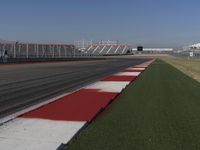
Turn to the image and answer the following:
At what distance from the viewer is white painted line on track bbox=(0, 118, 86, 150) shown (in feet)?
21.3

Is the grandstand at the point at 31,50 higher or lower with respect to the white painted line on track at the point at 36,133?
higher

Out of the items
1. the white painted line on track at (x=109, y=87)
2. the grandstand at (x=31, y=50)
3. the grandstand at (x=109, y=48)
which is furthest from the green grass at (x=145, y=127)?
the grandstand at (x=109, y=48)

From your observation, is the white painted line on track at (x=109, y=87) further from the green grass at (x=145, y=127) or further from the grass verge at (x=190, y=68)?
A: the grass verge at (x=190, y=68)

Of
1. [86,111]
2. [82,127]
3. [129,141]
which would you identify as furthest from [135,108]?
[129,141]

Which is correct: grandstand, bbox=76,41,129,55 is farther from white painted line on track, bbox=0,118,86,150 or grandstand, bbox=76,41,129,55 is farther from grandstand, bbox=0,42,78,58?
white painted line on track, bbox=0,118,86,150

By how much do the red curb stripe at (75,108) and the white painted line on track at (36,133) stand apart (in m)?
0.58

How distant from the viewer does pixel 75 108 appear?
10703mm

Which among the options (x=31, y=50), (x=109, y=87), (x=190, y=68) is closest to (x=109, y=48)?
(x=31, y=50)

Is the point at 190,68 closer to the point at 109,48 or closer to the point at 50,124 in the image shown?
the point at 50,124

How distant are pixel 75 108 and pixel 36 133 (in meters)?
3.35

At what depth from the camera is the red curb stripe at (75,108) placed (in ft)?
30.4

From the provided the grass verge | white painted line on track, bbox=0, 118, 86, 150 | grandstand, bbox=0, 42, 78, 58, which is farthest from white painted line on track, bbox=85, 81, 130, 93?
grandstand, bbox=0, 42, 78, 58

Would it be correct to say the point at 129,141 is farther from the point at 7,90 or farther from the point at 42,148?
the point at 7,90

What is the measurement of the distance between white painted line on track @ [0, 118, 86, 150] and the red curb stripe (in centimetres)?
58
